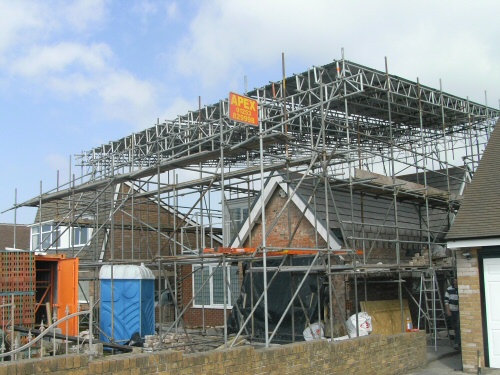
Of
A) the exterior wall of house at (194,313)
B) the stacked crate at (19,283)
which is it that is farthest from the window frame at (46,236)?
the stacked crate at (19,283)

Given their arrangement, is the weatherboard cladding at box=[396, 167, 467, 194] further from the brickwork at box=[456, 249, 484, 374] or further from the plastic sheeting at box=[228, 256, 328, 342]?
the brickwork at box=[456, 249, 484, 374]

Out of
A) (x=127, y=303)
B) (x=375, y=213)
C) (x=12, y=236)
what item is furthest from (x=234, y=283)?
(x=12, y=236)

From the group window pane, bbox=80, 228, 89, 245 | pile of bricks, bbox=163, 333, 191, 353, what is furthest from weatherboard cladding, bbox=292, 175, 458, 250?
window pane, bbox=80, 228, 89, 245

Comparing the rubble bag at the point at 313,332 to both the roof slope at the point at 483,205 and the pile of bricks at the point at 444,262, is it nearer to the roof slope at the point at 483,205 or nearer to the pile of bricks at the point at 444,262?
the roof slope at the point at 483,205

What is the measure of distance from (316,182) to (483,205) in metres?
3.99

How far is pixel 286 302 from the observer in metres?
16.3

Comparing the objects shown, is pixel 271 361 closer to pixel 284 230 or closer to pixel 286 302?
pixel 286 302

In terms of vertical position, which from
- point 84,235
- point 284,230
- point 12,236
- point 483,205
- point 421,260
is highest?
point 12,236

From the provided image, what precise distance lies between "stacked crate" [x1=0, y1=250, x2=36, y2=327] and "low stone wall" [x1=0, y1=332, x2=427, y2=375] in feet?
19.1

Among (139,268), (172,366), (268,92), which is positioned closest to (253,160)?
(268,92)

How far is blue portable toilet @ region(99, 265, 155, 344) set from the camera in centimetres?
1783

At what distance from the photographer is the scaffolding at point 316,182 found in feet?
45.6

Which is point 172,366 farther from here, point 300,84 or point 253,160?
point 253,160

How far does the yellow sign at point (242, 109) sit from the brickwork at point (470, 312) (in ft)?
18.1
